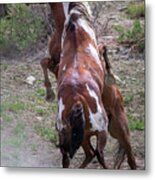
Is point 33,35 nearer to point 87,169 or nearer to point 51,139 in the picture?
point 51,139

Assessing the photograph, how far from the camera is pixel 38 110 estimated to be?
2.20m

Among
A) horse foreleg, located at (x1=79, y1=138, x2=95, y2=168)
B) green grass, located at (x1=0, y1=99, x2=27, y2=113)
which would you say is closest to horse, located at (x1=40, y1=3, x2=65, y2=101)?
green grass, located at (x1=0, y1=99, x2=27, y2=113)

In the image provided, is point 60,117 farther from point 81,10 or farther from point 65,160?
point 81,10

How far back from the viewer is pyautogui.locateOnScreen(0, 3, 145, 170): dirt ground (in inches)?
83.4

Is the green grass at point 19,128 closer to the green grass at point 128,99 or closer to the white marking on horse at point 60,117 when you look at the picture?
the white marking on horse at point 60,117

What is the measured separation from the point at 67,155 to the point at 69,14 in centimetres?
61

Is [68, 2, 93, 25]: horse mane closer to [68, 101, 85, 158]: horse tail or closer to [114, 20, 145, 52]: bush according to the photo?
[114, 20, 145, 52]: bush

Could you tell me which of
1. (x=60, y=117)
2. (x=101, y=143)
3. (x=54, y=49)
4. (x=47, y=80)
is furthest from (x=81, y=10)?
(x=101, y=143)

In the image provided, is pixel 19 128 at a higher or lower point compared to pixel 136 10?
lower

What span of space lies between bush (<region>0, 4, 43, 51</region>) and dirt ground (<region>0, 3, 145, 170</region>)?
0.23 ft

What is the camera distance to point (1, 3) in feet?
7.38

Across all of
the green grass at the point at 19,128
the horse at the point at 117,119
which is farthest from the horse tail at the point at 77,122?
the green grass at the point at 19,128

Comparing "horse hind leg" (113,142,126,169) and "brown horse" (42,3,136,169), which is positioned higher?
"brown horse" (42,3,136,169)

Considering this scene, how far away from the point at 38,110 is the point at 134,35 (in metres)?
0.52
